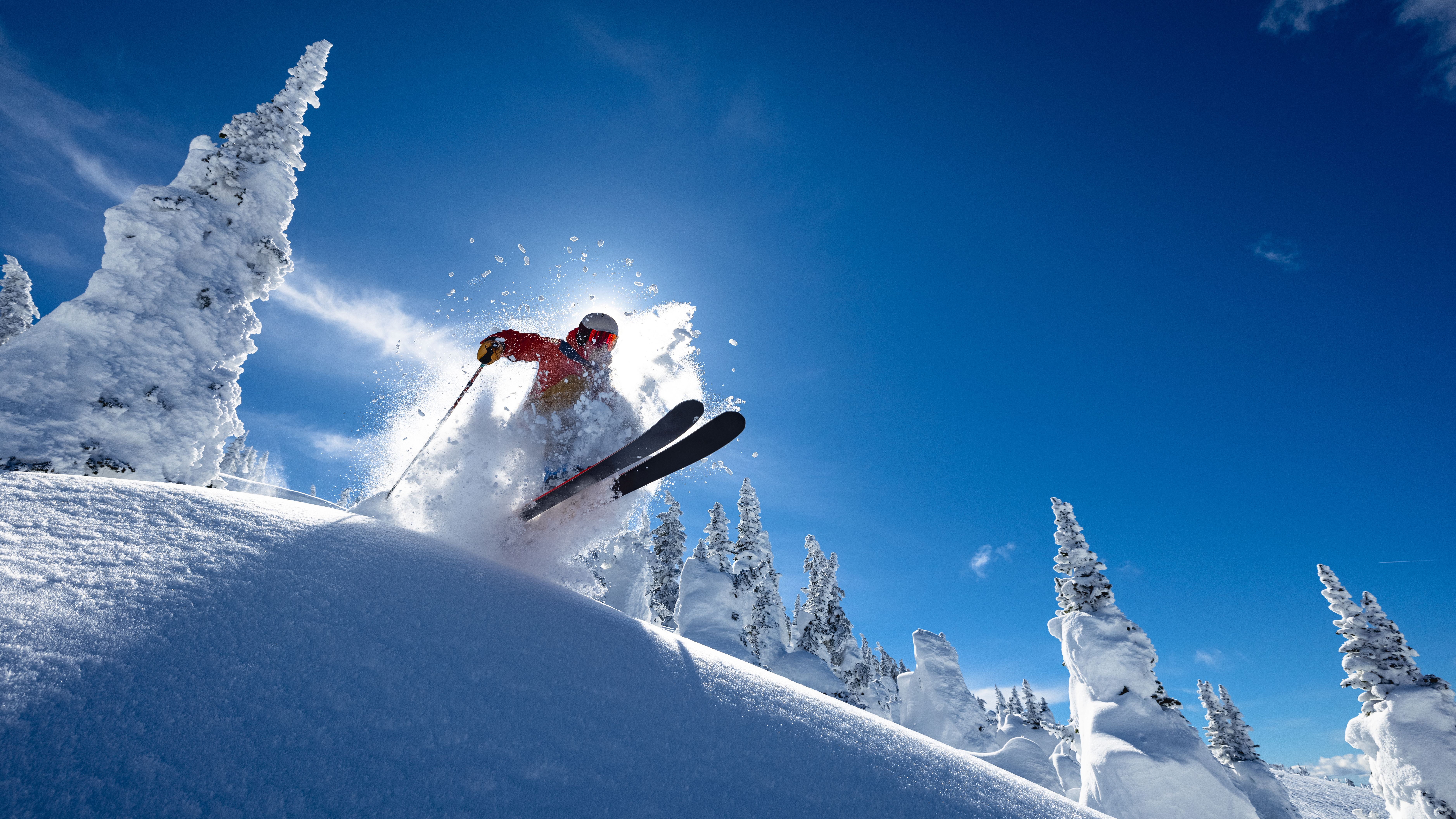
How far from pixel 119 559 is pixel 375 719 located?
2.04 meters

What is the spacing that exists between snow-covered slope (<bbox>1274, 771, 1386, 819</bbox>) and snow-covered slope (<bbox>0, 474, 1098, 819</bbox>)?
3112 centimetres

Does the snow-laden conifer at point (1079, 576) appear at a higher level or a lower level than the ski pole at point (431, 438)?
higher

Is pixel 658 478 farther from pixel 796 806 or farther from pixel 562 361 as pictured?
pixel 796 806

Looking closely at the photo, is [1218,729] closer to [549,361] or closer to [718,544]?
[718,544]

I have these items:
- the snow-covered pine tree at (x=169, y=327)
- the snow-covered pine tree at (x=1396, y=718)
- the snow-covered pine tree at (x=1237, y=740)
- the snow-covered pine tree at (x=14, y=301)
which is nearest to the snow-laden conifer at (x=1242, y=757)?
the snow-covered pine tree at (x=1237, y=740)

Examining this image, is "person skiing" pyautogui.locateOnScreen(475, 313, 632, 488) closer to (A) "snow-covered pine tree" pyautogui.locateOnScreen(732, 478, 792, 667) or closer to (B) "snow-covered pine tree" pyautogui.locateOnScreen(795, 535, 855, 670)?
(A) "snow-covered pine tree" pyautogui.locateOnScreen(732, 478, 792, 667)

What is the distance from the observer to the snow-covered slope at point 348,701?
190 cm

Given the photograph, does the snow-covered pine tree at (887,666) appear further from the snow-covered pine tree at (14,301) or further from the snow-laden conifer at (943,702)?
the snow-covered pine tree at (14,301)

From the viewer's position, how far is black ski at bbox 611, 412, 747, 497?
8258mm

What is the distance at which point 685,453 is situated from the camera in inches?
330

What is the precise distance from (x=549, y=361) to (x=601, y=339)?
0.91 meters

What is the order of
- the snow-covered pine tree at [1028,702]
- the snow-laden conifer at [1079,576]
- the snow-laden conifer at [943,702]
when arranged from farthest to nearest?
the snow-covered pine tree at [1028,702], the snow-laden conifer at [943,702], the snow-laden conifer at [1079,576]

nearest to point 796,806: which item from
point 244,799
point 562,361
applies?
point 244,799

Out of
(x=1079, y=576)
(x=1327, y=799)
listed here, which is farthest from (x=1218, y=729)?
(x=1079, y=576)
